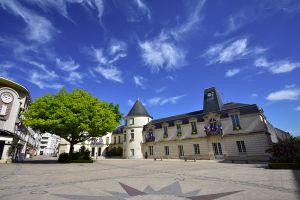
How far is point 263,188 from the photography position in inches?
291

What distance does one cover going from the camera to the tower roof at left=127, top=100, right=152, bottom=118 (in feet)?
143

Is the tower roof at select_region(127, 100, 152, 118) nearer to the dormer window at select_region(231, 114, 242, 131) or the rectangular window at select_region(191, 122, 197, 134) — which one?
the rectangular window at select_region(191, 122, 197, 134)

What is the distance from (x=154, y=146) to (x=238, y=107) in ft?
59.8

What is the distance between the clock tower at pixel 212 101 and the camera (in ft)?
105

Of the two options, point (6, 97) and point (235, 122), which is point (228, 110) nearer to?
point (235, 122)

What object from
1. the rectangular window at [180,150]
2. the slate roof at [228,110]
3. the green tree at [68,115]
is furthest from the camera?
the rectangular window at [180,150]

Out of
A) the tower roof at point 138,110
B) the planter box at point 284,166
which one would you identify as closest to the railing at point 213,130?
the planter box at point 284,166

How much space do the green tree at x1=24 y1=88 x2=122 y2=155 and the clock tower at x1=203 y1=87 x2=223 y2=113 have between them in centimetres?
1719

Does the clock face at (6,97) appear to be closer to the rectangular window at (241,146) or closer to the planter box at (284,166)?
the planter box at (284,166)

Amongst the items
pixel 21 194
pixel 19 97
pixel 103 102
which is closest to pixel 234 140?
pixel 103 102

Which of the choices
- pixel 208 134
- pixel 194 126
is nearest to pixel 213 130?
pixel 208 134

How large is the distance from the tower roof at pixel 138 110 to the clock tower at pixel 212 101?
15.3m

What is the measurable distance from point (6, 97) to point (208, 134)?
3018cm

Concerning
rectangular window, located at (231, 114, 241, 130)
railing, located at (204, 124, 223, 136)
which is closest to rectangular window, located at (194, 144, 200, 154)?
railing, located at (204, 124, 223, 136)
